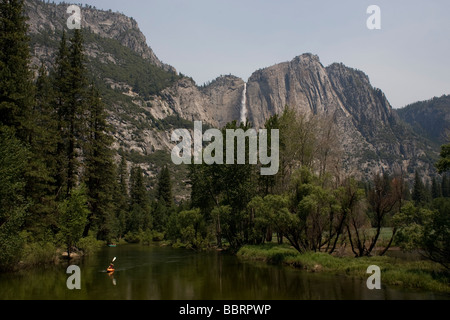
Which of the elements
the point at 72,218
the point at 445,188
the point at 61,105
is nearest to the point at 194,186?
the point at 72,218

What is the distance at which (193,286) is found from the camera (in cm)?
1970

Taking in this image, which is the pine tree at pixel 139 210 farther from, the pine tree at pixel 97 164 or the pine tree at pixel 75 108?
the pine tree at pixel 75 108

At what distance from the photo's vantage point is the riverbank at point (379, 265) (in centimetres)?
1853

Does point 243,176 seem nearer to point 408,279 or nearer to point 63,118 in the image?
point 63,118

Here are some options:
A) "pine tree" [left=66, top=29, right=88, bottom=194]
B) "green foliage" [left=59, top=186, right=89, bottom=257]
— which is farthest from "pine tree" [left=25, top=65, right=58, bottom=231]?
"pine tree" [left=66, top=29, right=88, bottom=194]

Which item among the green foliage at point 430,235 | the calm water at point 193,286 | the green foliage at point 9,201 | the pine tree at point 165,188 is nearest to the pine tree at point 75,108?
the calm water at point 193,286

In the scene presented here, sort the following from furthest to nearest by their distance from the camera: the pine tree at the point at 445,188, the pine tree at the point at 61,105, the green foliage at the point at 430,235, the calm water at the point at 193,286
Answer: the pine tree at the point at 445,188 → the pine tree at the point at 61,105 → the green foliage at the point at 430,235 → the calm water at the point at 193,286

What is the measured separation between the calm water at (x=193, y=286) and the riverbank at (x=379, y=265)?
131 cm

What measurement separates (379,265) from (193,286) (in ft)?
42.5

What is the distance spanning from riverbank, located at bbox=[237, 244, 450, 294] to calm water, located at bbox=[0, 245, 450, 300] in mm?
1305

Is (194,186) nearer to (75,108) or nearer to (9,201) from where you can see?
(75,108)

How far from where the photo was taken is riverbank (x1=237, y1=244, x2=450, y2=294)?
18531mm
